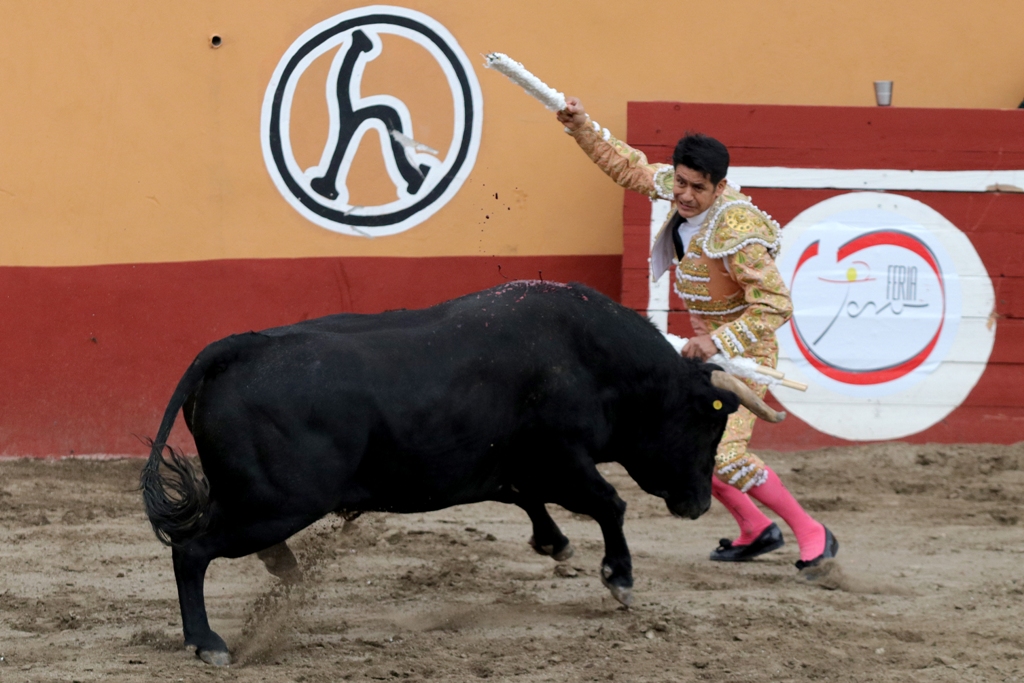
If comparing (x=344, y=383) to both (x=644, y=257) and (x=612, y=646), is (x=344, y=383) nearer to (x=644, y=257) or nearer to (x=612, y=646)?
(x=612, y=646)

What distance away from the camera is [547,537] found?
3.96 metres

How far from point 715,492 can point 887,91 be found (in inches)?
100

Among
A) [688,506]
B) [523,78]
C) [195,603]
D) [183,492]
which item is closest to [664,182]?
[523,78]

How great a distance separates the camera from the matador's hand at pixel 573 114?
4.11 meters

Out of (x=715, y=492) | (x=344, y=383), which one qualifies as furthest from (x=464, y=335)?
(x=715, y=492)

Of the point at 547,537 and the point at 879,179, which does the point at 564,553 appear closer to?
the point at 547,537

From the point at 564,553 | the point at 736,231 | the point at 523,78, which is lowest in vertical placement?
the point at 564,553

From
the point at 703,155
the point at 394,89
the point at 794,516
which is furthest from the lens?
the point at 394,89

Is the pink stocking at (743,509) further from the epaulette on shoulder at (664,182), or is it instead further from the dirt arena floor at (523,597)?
the epaulette on shoulder at (664,182)

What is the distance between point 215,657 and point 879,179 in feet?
13.4

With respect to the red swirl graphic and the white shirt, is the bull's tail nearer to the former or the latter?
the white shirt

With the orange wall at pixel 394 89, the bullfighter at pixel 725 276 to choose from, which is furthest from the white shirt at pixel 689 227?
the orange wall at pixel 394 89

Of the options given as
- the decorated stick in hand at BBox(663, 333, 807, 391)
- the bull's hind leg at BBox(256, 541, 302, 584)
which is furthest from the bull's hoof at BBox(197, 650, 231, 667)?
Answer: the decorated stick in hand at BBox(663, 333, 807, 391)

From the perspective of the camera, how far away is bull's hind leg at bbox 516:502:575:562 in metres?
3.90
